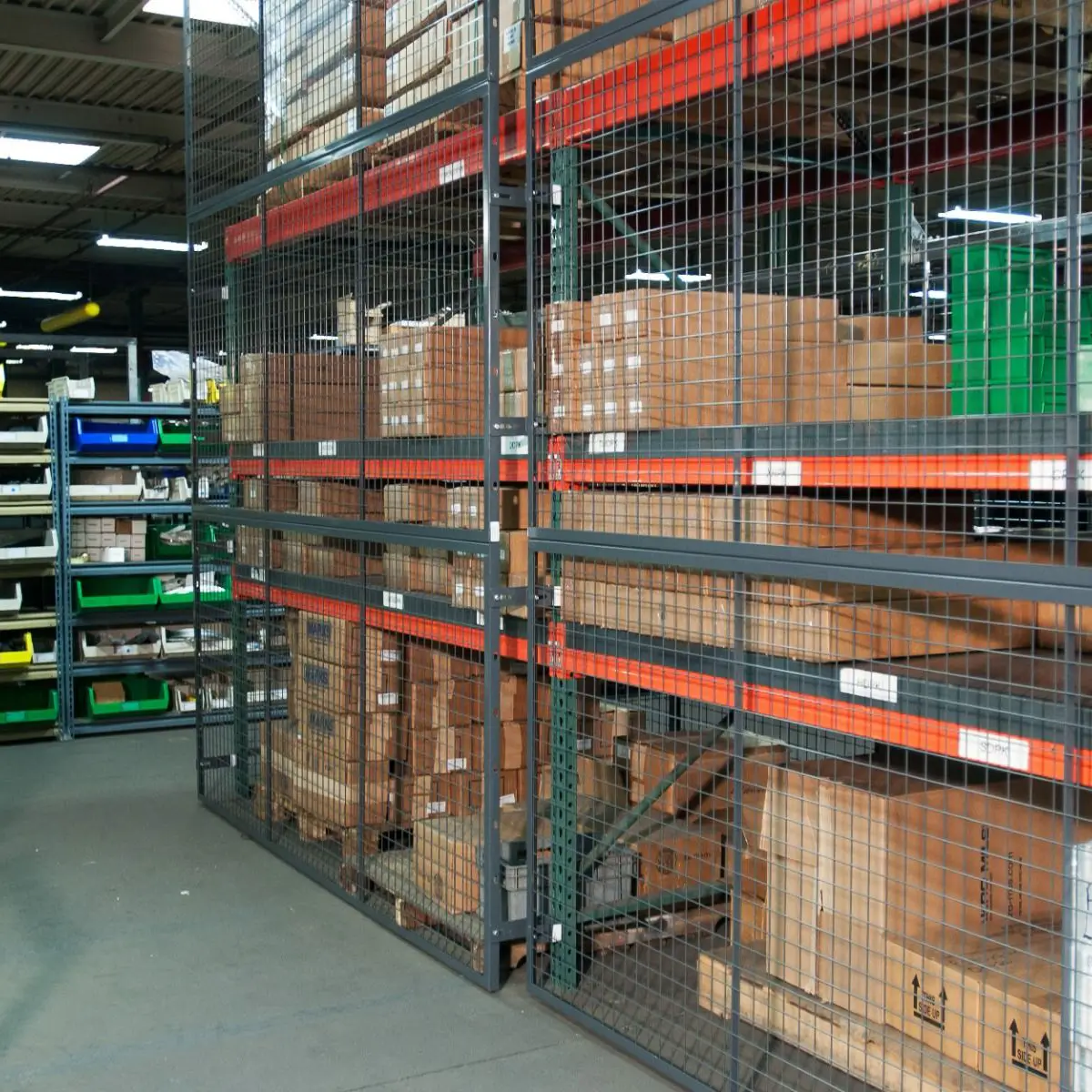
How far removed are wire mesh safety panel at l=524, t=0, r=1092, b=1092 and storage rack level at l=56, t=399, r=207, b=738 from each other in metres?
5.20

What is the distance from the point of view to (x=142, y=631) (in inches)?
356

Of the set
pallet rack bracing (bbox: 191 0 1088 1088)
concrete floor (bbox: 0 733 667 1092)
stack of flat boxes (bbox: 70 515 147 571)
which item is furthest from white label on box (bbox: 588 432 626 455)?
stack of flat boxes (bbox: 70 515 147 571)

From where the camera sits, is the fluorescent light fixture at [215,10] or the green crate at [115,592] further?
the green crate at [115,592]

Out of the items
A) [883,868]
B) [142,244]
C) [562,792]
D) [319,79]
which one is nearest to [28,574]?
[319,79]

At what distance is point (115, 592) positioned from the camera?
9.05 metres

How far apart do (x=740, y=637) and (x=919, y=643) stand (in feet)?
1.53

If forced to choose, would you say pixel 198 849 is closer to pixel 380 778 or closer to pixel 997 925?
pixel 380 778

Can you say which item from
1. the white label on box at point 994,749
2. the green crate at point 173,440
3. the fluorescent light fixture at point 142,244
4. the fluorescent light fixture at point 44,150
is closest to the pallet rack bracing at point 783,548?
the white label on box at point 994,749

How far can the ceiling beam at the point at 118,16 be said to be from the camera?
348 inches

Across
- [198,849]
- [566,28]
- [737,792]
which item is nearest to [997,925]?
[737,792]

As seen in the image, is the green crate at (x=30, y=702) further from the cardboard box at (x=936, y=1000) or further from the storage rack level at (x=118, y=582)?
the cardboard box at (x=936, y=1000)

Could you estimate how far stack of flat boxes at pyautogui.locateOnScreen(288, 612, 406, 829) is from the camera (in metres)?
5.27

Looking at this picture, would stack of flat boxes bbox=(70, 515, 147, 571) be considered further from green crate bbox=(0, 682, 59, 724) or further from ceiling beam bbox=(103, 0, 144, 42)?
ceiling beam bbox=(103, 0, 144, 42)

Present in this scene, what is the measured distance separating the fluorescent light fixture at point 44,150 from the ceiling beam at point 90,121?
0.13m
